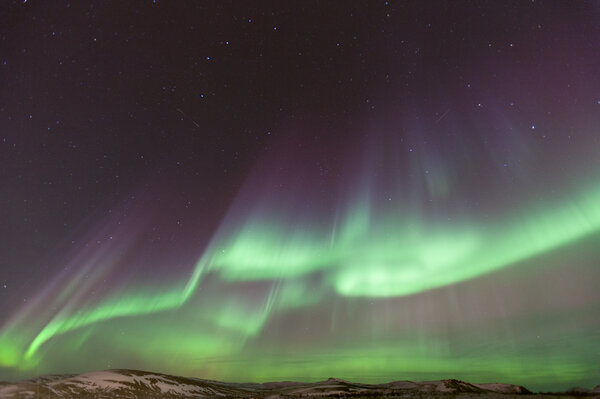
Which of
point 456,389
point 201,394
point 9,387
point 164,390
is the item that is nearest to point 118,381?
point 164,390

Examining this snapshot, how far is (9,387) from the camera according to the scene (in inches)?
4496

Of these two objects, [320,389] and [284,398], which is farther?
[320,389]

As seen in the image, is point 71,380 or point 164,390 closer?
point 71,380

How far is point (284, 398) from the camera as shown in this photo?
142 metres

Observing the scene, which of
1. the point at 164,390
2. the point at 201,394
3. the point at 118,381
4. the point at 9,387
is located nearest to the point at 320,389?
the point at 201,394

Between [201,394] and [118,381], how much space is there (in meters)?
30.7

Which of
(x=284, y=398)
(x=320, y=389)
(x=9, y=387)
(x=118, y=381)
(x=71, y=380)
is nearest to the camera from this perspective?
(x=9, y=387)

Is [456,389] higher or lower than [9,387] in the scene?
higher

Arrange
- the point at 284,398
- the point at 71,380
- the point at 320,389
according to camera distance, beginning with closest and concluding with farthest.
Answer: the point at 284,398 < the point at 71,380 < the point at 320,389

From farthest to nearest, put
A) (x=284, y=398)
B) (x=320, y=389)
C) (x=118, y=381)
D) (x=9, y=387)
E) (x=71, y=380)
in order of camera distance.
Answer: (x=320, y=389), (x=118, y=381), (x=71, y=380), (x=284, y=398), (x=9, y=387)

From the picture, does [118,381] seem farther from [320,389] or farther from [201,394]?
[320,389]

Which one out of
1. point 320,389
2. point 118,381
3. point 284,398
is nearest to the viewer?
point 284,398

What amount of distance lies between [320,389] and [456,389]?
5881 cm

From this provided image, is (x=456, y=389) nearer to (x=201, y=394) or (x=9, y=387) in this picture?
(x=201, y=394)
